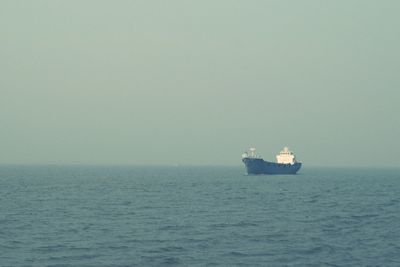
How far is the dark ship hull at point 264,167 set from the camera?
15962cm

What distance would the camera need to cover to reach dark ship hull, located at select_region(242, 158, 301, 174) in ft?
524

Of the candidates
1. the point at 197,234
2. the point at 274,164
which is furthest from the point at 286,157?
the point at 197,234

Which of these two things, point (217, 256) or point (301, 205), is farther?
point (301, 205)

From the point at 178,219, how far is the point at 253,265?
20.9 metres

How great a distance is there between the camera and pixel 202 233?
41281 mm

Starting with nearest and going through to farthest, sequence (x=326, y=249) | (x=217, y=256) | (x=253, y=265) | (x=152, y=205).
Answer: (x=253, y=265), (x=217, y=256), (x=326, y=249), (x=152, y=205)

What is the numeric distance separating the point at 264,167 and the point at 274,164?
12.0 ft

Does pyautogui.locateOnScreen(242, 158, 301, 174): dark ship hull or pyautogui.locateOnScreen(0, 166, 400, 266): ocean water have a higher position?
pyautogui.locateOnScreen(242, 158, 301, 174): dark ship hull

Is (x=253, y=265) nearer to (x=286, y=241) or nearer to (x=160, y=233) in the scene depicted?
(x=286, y=241)

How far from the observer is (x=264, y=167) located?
162 metres

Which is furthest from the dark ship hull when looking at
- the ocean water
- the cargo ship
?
the ocean water

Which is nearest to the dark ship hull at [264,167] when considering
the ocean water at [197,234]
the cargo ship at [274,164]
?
the cargo ship at [274,164]

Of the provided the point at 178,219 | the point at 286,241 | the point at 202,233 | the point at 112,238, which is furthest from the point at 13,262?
the point at 178,219

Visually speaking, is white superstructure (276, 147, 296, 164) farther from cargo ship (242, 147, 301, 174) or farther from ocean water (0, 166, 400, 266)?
ocean water (0, 166, 400, 266)
